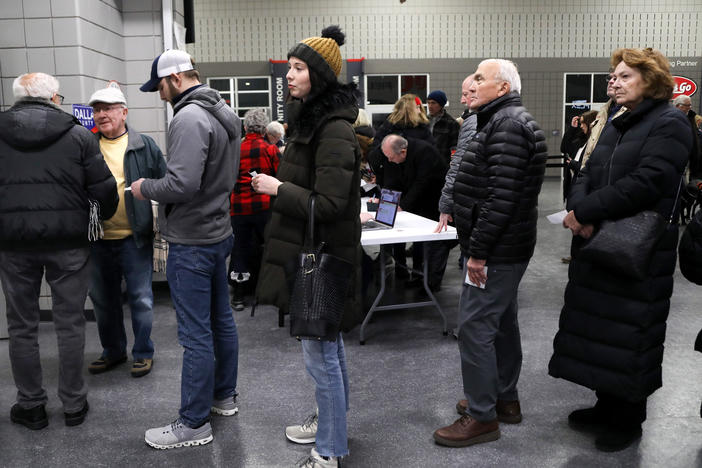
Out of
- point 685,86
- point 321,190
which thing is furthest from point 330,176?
point 685,86

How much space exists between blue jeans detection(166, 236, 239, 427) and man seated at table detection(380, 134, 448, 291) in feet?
7.62

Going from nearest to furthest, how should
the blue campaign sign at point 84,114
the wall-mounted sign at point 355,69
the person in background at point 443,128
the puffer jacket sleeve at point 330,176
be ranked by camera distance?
the puffer jacket sleeve at point 330,176 < the blue campaign sign at point 84,114 < the person in background at point 443,128 < the wall-mounted sign at point 355,69

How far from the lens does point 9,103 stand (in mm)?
4031

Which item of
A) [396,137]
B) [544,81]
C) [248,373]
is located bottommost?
[248,373]

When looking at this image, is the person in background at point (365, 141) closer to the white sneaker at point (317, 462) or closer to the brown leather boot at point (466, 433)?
the brown leather boot at point (466, 433)

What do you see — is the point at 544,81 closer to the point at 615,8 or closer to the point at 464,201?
the point at 615,8

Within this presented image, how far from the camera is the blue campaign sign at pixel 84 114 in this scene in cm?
398

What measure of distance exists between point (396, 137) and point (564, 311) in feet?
7.92

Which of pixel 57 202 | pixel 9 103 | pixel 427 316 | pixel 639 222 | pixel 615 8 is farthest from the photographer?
pixel 615 8

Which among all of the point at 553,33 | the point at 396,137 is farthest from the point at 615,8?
the point at 396,137

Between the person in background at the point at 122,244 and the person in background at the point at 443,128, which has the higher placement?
the person in background at the point at 443,128

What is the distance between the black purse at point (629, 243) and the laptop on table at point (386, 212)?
6.28ft

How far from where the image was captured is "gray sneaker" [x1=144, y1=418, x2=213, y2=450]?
2492mm

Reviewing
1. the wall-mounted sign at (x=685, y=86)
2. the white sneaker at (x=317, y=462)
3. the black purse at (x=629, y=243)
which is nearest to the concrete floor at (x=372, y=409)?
the white sneaker at (x=317, y=462)
